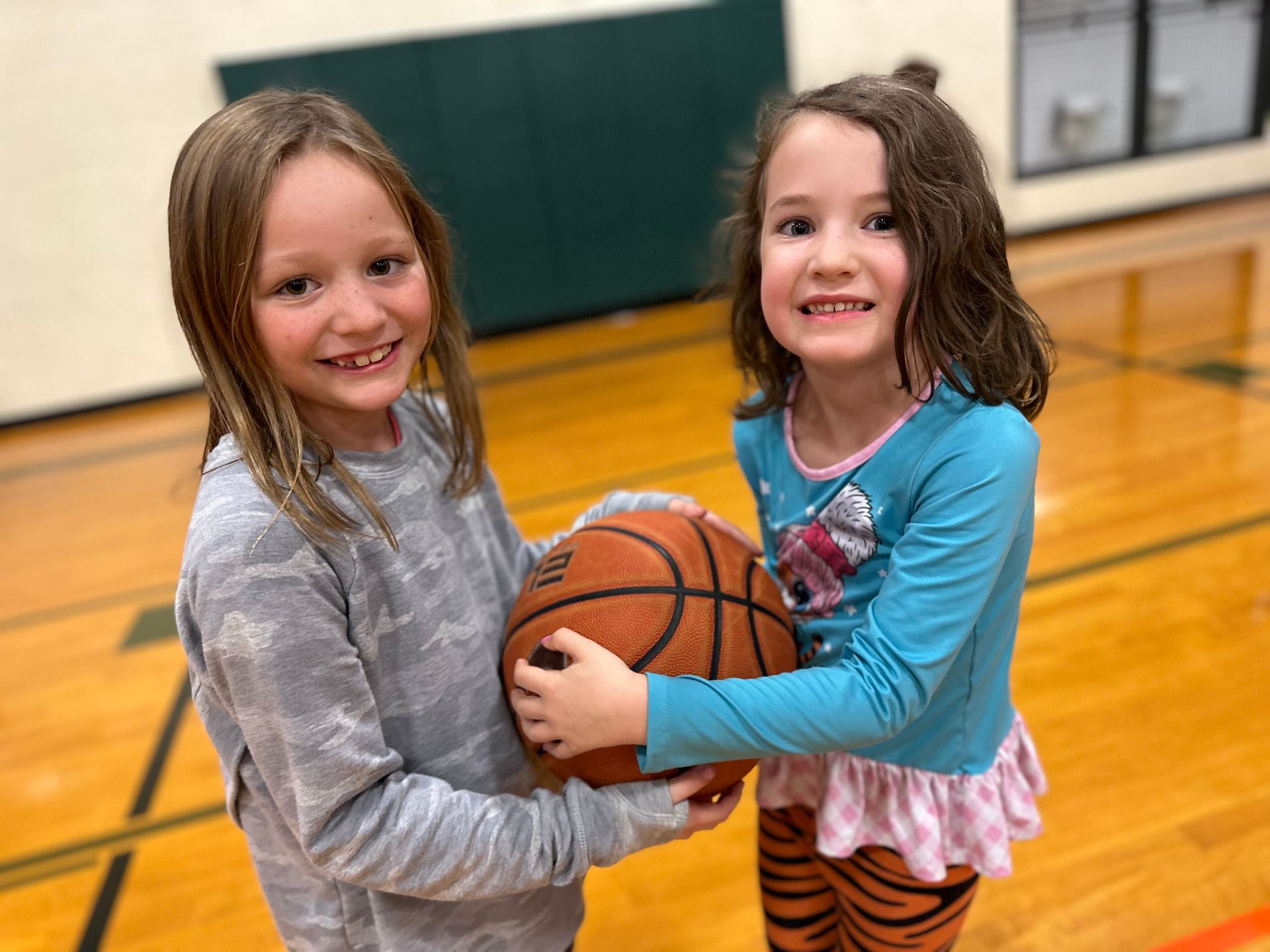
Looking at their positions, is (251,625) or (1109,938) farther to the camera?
(1109,938)

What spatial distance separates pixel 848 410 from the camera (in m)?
1.04

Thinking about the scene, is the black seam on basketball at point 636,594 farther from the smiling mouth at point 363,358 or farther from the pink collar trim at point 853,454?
the smiling mouth at point 363,358

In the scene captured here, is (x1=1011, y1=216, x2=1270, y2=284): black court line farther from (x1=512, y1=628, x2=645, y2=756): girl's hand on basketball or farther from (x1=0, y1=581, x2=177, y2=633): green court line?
(x1=512, y1=628, x2=645, y2=756): girl's hand on basketball

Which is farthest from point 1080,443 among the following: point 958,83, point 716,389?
point 958,83

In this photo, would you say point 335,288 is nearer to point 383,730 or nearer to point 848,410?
point 383,730

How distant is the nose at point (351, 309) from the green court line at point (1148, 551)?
90.6 inches

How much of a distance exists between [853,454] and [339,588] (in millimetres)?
562

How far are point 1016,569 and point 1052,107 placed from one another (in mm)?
7809

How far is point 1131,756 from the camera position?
199 cm

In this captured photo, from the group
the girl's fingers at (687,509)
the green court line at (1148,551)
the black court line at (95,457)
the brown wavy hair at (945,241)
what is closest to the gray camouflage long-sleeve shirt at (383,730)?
the girl's fingers at (687,509)

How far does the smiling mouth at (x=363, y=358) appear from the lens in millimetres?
899

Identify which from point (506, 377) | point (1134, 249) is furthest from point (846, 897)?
point (1134, 249)

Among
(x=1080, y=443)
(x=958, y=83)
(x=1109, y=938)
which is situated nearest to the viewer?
(x=1109, y=938)

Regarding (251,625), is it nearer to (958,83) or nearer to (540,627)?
(540,627)
